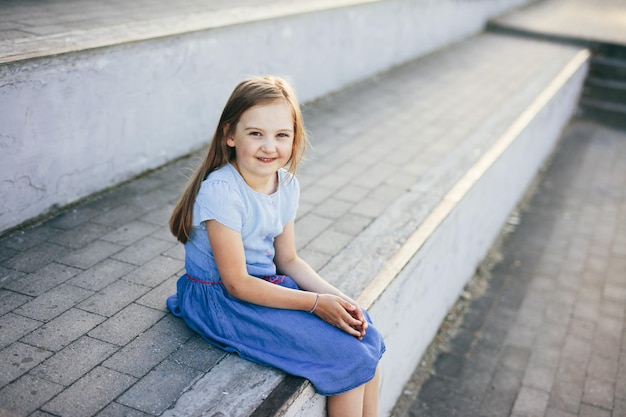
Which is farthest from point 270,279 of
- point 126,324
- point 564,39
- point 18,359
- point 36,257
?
point 564,39

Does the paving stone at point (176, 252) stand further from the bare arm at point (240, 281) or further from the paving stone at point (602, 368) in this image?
the paving stone at point (602, 368)

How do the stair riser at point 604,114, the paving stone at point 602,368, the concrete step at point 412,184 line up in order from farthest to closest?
the stair riser at point 604,114, the paving stone at point 602,368, the concrete step at point 412,184

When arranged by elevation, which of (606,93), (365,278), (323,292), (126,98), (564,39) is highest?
(126,98)

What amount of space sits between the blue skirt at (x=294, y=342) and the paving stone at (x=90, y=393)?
1.51 feet

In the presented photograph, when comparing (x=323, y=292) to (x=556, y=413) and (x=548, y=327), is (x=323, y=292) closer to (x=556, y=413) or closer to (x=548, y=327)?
(x=556, y=413)

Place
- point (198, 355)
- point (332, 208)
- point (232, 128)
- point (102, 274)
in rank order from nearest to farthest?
point (232, 128) < point (198, 355) < point (102, 274) < point (332, 208)

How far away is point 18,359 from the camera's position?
2.73m

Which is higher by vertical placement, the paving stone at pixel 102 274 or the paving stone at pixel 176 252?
the paving stone at pixel 102 274

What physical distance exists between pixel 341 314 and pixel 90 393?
106cm

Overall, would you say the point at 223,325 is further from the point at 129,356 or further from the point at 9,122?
the point at 9,122

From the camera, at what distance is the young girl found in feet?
8.53

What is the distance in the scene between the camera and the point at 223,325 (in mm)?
2766

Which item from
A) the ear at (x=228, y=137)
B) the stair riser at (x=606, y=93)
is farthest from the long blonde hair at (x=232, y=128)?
Result: the stair riser at (x=606, y=93)

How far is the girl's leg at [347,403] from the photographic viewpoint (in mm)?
2680
